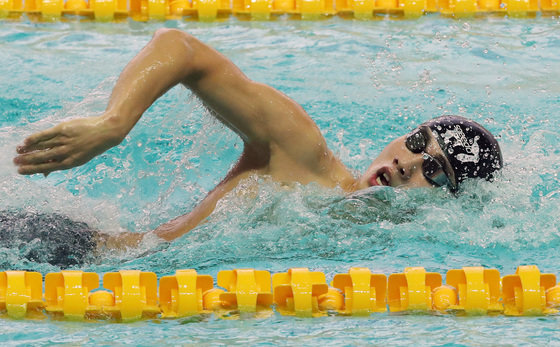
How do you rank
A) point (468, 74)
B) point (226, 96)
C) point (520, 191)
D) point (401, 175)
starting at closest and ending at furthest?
1. point (226, 96)
2. point (401, 175)
3. point (520, 191)
4. point (468, 74)

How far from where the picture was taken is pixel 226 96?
2.62 metres

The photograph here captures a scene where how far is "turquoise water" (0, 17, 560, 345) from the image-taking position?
8.00 ft

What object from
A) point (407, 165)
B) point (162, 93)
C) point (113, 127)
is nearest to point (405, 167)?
point (407, 165)

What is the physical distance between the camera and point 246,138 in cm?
282

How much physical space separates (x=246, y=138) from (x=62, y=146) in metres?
0.85

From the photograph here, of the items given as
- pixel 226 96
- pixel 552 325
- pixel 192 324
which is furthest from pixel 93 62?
pixel 552 325

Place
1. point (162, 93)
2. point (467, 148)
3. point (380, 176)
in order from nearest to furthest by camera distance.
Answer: point (162, 93), point (467, 148), point (380, 176)

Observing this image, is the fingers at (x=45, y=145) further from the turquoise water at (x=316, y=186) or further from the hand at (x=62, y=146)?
the turquoise water at (x=316, y=186)

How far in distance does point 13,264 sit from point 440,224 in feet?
4.82

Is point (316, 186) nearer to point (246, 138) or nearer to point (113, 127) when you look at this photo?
point (246, 138)

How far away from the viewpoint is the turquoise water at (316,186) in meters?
2.44

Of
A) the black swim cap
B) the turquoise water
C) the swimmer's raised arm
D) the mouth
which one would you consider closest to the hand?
the swimmer's raised arm

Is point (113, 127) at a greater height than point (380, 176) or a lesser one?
greater

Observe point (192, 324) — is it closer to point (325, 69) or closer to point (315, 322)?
point (315, 322)
